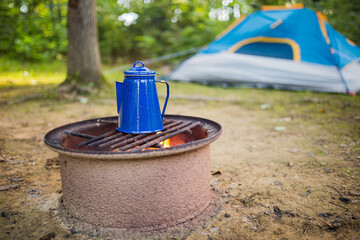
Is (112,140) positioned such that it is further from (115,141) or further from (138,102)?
(138,102)

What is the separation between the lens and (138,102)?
1.87 meters

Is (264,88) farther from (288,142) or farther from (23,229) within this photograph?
(23,229)

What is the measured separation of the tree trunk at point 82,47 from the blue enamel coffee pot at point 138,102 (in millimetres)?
3990

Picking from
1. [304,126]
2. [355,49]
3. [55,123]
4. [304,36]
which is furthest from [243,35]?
[55,123]

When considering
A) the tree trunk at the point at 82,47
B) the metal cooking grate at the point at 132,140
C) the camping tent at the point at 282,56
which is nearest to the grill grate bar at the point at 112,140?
the metal cooking grate at the point at 132,140

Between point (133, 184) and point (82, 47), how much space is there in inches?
176

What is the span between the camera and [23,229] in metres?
A: 1.79

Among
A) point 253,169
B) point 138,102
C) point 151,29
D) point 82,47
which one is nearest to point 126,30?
point 151,29

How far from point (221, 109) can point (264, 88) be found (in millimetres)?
2410

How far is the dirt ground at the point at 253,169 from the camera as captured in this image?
182 cm

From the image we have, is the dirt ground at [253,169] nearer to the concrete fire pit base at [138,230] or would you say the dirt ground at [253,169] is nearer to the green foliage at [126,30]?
the concrete fire pit base at [138,230]

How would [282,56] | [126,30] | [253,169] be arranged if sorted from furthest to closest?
[126,30]
[282,56]
[253,169]

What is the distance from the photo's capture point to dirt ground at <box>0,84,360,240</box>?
1.82 m

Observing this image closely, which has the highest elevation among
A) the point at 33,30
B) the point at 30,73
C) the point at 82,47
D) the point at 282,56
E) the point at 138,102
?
the point at 33,30
